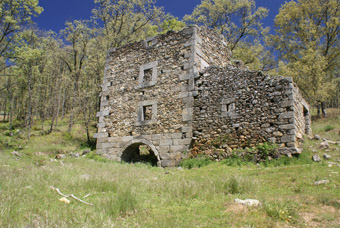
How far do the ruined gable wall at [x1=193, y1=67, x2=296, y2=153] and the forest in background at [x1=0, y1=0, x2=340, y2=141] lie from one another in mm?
11069

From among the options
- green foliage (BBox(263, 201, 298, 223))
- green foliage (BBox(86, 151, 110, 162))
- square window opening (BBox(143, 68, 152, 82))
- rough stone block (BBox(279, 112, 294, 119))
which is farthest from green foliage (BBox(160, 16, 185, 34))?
green foliage (BBox(263, 201, 298, 223))

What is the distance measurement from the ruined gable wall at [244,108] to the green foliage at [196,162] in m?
0.90

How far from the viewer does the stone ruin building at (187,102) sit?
9.23 m

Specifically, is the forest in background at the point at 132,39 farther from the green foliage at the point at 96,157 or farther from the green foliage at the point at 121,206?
the green foliage at the point at 121,206

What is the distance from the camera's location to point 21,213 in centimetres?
355

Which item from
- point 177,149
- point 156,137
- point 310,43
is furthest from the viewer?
point 310,43

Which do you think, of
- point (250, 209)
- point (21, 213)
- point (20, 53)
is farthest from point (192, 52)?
point (20, 53)

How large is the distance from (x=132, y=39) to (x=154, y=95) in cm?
1440

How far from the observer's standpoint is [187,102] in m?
11.3

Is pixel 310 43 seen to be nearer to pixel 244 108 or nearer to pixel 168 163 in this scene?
pixel 244 108

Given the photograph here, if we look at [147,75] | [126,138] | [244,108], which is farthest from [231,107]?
[126,138]

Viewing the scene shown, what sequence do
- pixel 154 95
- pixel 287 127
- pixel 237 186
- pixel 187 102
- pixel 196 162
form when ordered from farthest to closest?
1. pixel 154 95
2. pixel 187 102
3. pixel 196 162
4. pixel 287 127
5. pixel 237 186

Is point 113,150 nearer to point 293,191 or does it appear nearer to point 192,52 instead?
point 192,52

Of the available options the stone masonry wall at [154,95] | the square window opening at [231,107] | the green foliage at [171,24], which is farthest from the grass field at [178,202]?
the green foliage at [171,24]
